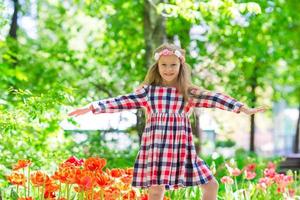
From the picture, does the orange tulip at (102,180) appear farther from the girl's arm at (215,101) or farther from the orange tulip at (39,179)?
the girl's arm at (215,101)

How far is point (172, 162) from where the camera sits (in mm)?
4012

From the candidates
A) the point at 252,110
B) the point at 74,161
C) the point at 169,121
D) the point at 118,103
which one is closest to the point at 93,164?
the point at 74,161

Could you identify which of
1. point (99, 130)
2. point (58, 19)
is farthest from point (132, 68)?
point (58, 19)

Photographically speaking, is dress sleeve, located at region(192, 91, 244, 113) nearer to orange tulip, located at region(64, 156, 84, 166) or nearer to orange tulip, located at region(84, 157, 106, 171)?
orange tulip, located at region(84, 157, 106, 171)

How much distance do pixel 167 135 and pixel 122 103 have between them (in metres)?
0.33

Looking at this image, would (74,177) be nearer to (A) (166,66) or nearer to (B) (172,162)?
(B) (172,162)

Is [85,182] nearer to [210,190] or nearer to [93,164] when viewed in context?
[93,164]

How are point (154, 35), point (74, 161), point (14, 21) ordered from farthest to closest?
point (14, 21), point (154, 35), point (74, 161)

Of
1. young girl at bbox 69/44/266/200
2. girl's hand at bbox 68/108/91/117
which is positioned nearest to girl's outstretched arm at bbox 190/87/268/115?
young girl at bbox 69/44/266/200

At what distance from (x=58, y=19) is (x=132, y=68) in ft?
7.57

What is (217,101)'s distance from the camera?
411 cm

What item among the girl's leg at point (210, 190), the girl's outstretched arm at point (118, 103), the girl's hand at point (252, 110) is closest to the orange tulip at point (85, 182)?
the girl's outstretched arm at point (118, 103)

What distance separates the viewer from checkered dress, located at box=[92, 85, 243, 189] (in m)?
4.00

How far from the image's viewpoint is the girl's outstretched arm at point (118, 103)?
397cm
